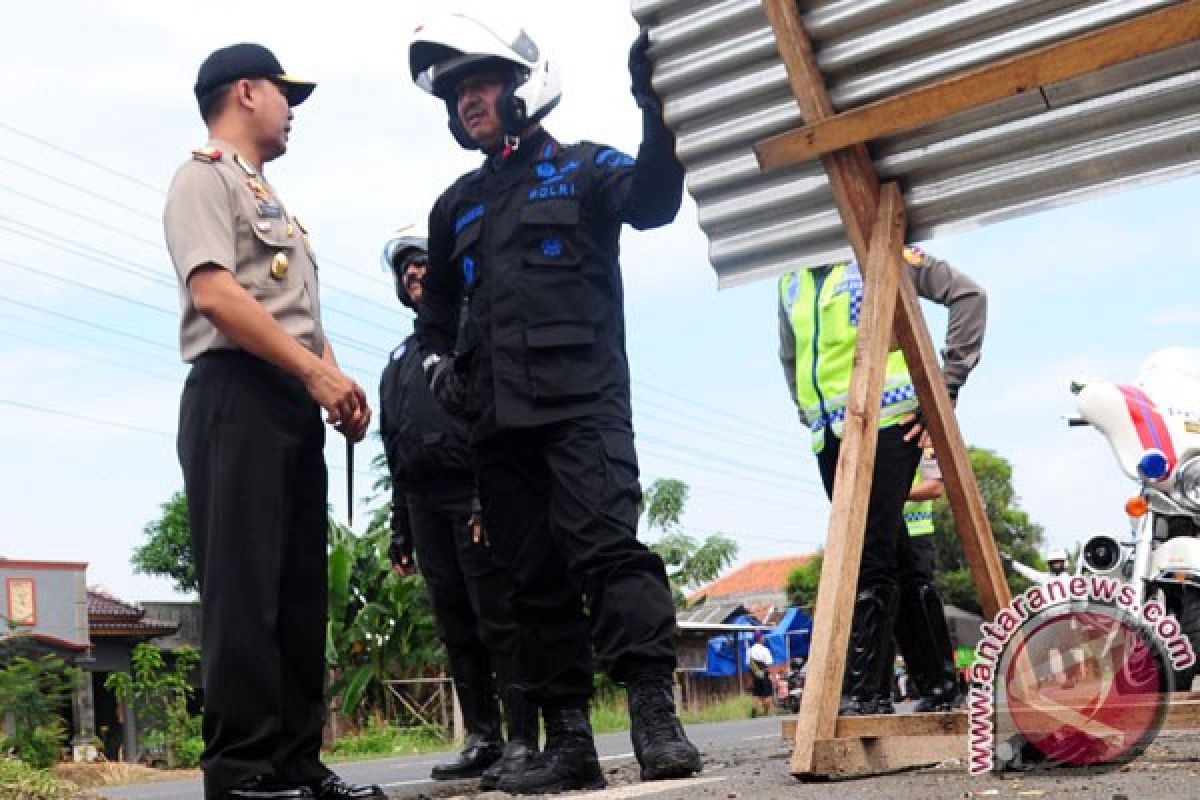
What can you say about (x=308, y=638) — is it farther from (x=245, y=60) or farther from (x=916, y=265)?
(x=916, y=265)

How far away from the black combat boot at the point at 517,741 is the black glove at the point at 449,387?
880mm

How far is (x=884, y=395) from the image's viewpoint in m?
5.89

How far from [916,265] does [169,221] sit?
322 cm

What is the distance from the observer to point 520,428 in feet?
15.3

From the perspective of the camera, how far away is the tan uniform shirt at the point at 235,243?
4.20 m

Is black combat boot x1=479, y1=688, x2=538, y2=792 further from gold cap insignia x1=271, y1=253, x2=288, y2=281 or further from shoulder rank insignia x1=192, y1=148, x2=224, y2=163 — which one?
shoulder rank insignia x1=192, y1=148, x2=224, y2=163

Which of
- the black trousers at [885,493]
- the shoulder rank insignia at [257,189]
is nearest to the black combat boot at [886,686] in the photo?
the black trousers at [885,493]

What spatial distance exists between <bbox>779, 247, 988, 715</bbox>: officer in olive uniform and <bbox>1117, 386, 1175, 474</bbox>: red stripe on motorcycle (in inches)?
32.2

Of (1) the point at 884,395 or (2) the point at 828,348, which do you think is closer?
(1) the point at 884,395

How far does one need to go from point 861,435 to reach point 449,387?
54.4 inches

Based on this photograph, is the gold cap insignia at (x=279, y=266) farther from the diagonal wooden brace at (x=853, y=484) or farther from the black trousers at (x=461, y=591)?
the black trousers at (x=461, y=591)

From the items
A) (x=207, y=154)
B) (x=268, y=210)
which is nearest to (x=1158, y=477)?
(x=268, y=210)

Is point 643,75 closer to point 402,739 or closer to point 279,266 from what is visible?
point 279,266

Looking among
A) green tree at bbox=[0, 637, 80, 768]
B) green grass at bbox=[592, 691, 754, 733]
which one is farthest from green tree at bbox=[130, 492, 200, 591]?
green tree at bbox=[0, 637, 80, 768]
